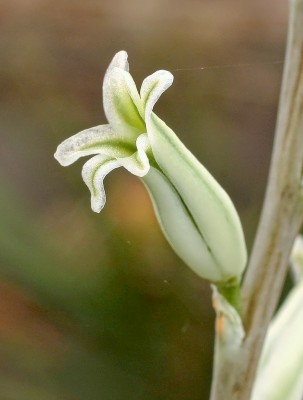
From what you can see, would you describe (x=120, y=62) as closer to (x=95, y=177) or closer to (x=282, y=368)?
(x=95, y=177)

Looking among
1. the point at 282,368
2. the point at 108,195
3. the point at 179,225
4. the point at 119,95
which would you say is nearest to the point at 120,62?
the point at 119,95

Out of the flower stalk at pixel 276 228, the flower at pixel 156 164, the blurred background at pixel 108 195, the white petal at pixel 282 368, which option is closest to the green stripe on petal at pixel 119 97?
the flower at pixel 156 164

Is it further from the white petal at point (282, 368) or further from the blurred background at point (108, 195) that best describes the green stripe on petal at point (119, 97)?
the blurred background at point (108, 195)

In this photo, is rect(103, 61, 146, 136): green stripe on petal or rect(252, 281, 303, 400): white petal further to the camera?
rect(252, 281, 303, 400): white petal

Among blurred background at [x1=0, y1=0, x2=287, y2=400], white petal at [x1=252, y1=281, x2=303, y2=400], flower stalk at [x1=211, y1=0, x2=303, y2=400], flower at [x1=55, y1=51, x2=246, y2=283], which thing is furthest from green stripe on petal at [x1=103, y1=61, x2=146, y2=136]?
blurred background at [x1=0, y1=0, x2=287, y2=400]

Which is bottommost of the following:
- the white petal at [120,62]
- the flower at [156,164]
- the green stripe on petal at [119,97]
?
the flower at [156,164]

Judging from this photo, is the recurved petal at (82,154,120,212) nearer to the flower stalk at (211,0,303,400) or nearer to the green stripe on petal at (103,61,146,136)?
the green stripe on petal at (103,61,146,136)

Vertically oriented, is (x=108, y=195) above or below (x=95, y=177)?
below
